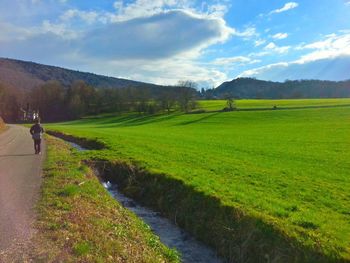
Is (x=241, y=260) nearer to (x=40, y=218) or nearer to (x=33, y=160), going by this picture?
(x=40, y=218)

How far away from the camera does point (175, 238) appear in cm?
1198

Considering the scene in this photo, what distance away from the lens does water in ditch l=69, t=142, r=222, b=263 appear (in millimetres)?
10594

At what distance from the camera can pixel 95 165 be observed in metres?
22.9

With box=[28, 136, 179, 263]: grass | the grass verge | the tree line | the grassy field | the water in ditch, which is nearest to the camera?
box=[28, 136, 179, 263]: grass

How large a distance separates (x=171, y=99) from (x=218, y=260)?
10705 cm

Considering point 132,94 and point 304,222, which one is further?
point 132,94

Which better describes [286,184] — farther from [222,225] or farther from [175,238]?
[175,238]

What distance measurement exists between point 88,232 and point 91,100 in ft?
449

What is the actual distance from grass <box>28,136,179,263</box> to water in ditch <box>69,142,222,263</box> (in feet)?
1.71

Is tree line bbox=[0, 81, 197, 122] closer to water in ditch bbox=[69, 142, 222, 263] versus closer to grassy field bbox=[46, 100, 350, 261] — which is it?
grassy field bbox=[46, 100, 350, 261]

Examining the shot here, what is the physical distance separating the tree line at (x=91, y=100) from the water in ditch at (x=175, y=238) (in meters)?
100

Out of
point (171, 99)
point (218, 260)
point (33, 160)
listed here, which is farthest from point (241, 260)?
point (171, 99)


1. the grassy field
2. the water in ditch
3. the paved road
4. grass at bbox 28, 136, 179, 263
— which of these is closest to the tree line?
the grassy field

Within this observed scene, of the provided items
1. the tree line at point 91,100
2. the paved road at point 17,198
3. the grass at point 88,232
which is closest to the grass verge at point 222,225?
the grass at point 88,232
